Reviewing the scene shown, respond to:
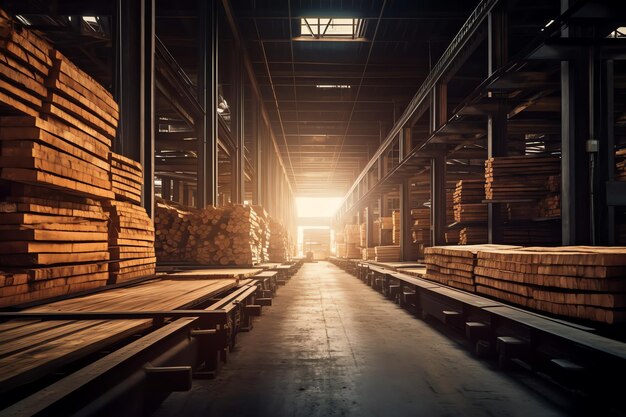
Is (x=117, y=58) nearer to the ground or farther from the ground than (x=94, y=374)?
farther from the ground

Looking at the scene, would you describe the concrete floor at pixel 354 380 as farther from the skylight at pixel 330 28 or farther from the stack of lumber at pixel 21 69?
the skylight at pixel 330 28

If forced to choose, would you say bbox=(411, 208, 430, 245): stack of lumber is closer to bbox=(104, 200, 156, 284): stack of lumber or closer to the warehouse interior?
the warehouse interior

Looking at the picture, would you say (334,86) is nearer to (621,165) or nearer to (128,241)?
(621,165)

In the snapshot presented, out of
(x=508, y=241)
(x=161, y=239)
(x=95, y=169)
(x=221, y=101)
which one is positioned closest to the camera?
(x=95, y=169)

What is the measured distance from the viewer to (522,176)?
796 cm

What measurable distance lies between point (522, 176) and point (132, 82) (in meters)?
6.37

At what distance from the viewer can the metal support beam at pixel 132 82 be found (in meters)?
7.16

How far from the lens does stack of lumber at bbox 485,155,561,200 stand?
7.90m

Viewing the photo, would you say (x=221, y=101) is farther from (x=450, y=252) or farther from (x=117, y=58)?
(x=450, y=252)

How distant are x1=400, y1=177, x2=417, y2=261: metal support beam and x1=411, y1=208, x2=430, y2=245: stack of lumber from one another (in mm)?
678

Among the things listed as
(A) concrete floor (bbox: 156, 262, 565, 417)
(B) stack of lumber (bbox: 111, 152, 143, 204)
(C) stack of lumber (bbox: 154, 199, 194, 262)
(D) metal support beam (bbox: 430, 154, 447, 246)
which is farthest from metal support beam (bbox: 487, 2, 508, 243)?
(C) stack of lumber (bbox: 154, 199, 194, 262)

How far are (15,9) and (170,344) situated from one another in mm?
11950

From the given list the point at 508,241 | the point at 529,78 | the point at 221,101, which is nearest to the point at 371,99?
the point at 221,101

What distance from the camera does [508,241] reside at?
8727 mm
